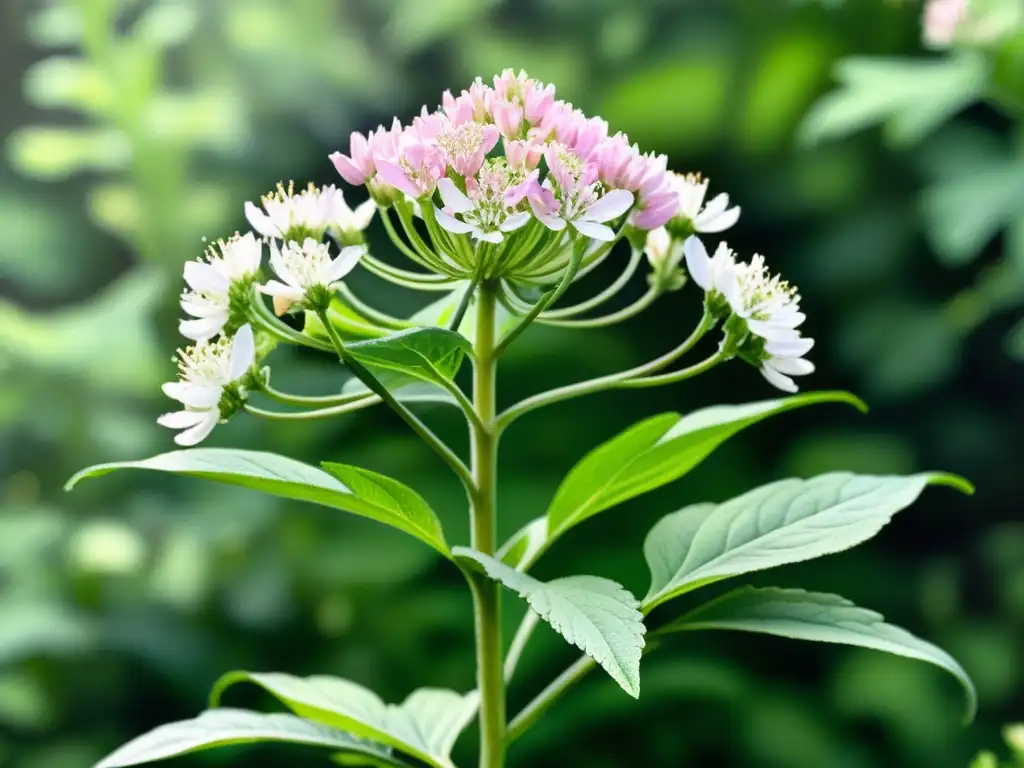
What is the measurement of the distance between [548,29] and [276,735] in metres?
1.09

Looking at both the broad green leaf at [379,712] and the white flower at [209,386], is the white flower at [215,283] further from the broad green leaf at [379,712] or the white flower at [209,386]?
the broad green leaf at [379,712]

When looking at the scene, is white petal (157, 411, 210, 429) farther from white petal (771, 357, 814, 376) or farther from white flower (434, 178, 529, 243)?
white petal (771, 357, 814, 376)

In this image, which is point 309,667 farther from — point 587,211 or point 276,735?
point 587,211

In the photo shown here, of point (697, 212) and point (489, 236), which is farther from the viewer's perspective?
point (697, 212)

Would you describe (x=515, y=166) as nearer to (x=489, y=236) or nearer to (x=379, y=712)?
(x=489, y=236)

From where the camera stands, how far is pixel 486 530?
45cm

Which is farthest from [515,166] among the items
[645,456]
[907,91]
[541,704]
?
[907,91]

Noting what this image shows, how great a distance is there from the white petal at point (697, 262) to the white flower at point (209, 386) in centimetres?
18

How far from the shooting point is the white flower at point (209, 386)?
0.39m

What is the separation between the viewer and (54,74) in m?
1.14

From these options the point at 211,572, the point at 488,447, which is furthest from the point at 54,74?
the point at 488,447

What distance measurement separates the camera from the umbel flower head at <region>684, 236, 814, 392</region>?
421mm

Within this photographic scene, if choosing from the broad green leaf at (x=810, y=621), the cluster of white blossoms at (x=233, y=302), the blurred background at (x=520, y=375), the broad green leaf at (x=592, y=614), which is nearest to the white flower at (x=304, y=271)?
the cluster of white blossoms at (x=233, y=302)

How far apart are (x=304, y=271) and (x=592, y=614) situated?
164 mm
